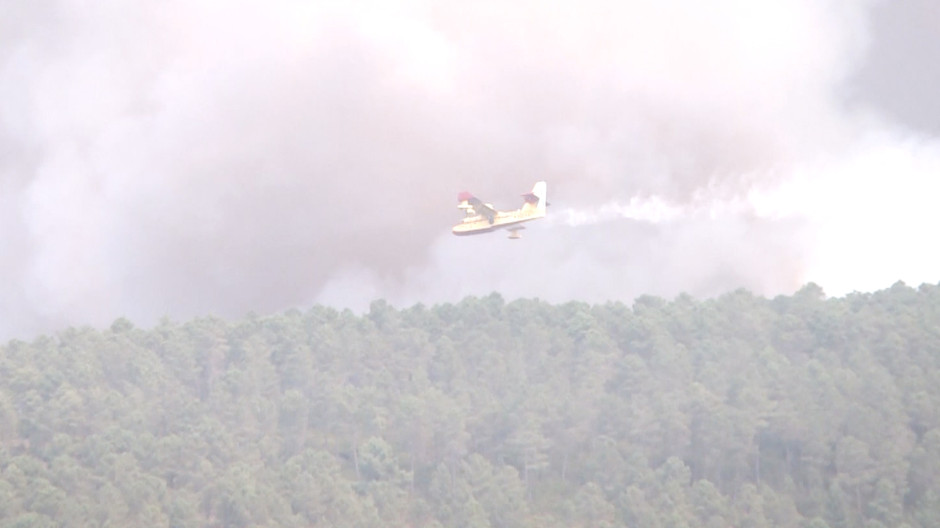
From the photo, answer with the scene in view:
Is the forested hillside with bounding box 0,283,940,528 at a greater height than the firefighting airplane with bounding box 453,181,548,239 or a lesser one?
lesser

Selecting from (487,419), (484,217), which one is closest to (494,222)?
(484,217)

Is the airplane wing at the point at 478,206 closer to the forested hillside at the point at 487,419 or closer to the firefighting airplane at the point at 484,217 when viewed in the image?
the firefighting airplane at the point at 484,217

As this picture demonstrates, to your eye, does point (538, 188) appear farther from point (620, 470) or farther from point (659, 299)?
point (659, 299)

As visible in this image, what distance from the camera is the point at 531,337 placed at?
10306 centimetres

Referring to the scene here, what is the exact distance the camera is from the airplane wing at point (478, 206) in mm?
84500

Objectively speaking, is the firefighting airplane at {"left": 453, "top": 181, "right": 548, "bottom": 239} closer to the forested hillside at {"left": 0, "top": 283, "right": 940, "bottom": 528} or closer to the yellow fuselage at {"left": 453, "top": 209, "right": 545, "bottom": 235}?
the yellow fuselage at {"left": 453, "top": 209, "right": 545, "bottom": 235}

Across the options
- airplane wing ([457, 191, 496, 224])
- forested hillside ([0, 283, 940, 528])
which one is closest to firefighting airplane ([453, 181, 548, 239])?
airplane wing ([457, 191, 496, 224])

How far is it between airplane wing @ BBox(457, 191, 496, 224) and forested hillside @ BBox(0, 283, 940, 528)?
39.8 ft

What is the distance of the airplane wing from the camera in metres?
84.5

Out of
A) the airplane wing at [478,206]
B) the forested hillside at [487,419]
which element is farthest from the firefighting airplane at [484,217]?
the forested hillside at [487,419]

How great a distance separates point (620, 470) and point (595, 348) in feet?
53.6

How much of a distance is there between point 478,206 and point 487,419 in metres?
13.4

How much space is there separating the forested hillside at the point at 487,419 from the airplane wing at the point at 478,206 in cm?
1212

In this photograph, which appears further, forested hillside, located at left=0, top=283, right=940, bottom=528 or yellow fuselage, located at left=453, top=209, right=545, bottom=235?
yellow fuselage, located at left=453, top=209, right=545, bottom=235
